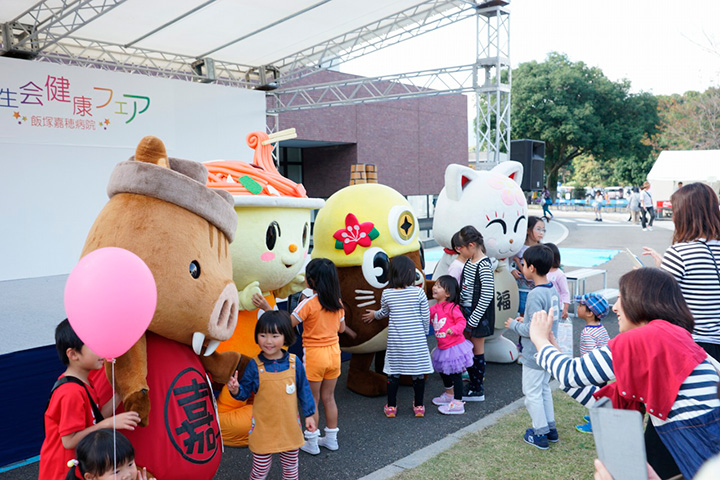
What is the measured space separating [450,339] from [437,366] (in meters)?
0.25

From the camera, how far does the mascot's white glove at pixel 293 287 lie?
469 cm

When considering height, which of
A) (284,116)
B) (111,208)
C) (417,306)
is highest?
(284,116)

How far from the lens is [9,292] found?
9.28 m

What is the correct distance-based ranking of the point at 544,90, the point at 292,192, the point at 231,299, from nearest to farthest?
1. the point at 231,299
2. the point at 292,192
3. the point at 544,90

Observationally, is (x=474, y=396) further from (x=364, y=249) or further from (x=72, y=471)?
(x=72, y=471)

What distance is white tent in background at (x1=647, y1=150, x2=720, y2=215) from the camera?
25172mm

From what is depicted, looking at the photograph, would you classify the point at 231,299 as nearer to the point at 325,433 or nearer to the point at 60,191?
the point at 325,433

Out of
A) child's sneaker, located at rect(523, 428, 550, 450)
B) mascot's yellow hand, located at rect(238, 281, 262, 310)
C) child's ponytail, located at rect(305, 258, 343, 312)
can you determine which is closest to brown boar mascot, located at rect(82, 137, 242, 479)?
mascot's yellow hand, located at rect(238, 281, 262, 310)

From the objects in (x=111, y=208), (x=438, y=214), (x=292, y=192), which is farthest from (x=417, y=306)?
(x=111, y=208)

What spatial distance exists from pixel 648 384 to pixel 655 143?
3621 centimetres

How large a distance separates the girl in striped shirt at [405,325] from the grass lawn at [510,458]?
674 millimetres

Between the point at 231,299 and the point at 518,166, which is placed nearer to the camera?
the point at 231,299

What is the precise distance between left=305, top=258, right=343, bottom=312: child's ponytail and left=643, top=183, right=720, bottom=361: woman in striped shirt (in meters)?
2.16

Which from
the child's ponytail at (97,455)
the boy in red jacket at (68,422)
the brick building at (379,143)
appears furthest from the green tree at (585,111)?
the child's ponytail at (97,455)
